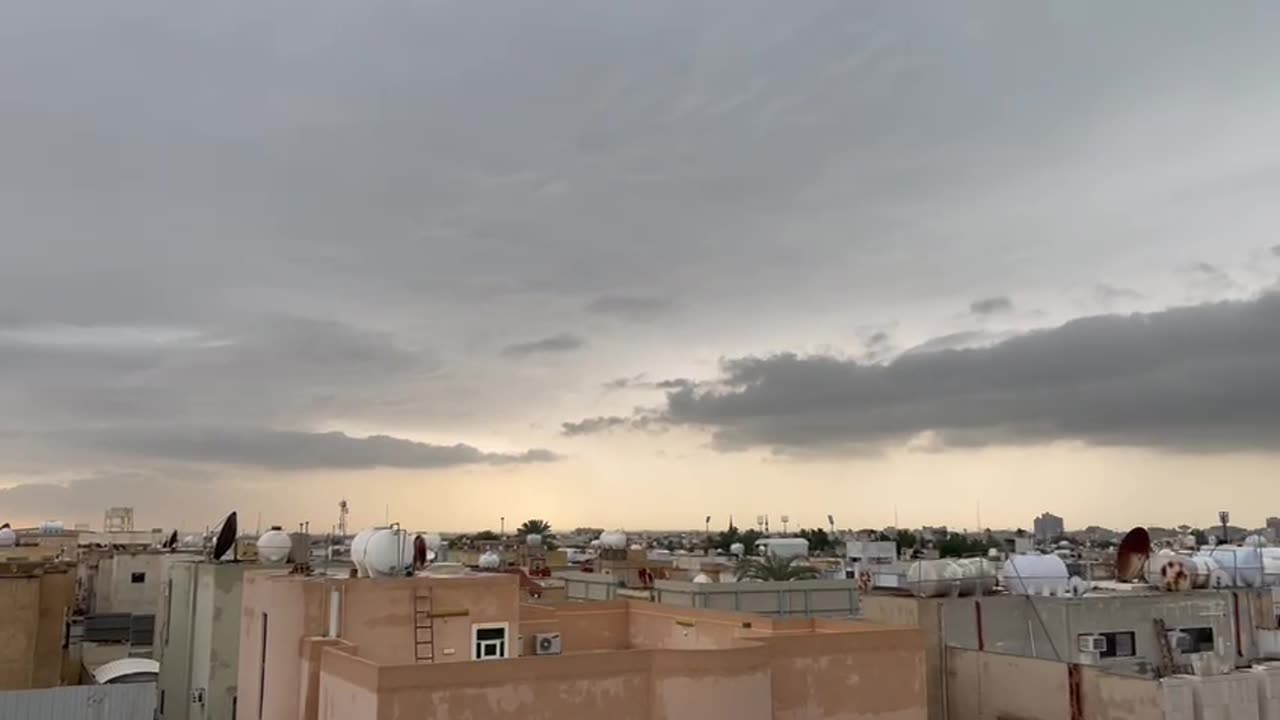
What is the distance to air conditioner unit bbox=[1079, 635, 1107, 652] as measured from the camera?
27969 mm

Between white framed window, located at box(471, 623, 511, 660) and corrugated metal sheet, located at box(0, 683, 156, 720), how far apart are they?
986 cm

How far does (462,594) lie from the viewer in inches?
880

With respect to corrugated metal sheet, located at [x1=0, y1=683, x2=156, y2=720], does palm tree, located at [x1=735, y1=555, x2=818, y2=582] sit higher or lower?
higher

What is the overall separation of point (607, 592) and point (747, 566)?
9056mm

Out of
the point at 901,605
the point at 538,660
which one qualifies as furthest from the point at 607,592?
the point at 538,660

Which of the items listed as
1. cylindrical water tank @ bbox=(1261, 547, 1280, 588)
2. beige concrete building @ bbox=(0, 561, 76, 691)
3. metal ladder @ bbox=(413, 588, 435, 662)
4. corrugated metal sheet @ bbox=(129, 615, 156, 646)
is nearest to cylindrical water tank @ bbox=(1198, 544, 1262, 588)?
cylindrical water tank @ bbox=(1261, 547, 1280, 588)

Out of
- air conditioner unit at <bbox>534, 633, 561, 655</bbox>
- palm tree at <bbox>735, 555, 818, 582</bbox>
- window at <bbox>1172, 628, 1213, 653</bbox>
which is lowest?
window at <bbox>1172, 628, 1213, 653</bbox>

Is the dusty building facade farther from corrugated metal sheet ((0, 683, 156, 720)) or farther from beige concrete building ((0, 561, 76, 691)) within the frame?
corrugated metal sheet ((0, 683, 156, 720))

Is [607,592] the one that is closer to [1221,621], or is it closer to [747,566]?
[747,566]

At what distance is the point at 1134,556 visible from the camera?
129ft

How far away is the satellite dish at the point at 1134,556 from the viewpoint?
39.0m

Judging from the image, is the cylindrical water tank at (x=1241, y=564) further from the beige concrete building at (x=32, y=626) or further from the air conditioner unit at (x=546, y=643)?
the beige concrete building at (x=32, y=626)

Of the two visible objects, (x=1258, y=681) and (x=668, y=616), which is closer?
(x=1258, y=681)

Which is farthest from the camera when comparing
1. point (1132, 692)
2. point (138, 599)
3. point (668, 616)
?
point (138, 599)
